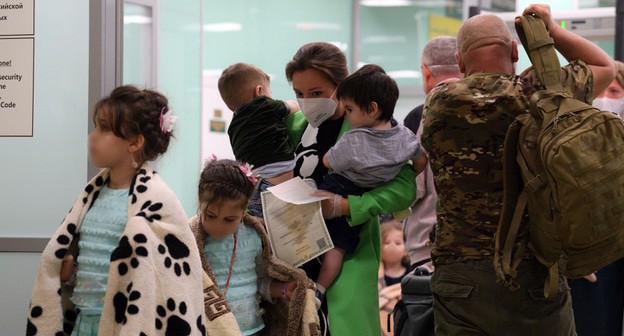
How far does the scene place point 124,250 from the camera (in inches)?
120

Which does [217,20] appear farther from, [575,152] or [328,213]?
[575,152]

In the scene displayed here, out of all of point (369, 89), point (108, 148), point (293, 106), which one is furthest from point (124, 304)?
point (293, 106)

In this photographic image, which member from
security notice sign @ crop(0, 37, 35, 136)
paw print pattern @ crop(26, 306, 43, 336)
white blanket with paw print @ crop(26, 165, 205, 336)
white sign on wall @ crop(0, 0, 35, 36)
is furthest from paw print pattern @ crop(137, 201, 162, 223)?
white sign on wall @ crop(0, 0, 35, 36)

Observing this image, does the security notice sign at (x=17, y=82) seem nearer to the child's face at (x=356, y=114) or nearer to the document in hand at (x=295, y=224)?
the document in hand at (x=295, y=224)

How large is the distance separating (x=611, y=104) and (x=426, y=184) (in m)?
1.25

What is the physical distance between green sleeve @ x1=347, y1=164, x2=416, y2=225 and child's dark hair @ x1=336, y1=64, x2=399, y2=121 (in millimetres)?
261

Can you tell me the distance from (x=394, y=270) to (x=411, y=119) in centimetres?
292

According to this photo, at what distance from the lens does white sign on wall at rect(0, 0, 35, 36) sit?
4543 mm

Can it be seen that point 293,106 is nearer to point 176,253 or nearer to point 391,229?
point 176,253

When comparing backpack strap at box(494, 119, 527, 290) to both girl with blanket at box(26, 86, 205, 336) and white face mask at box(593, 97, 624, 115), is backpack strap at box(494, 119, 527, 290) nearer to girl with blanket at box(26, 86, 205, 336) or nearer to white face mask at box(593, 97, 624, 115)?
girl with blanket at box(26, 86, 205, 336)

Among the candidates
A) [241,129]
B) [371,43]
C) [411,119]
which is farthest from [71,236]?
[371,43]

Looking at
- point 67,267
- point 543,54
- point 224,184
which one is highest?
point 543,54

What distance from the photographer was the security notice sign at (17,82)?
4.55 m

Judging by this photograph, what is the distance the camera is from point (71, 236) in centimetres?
321
